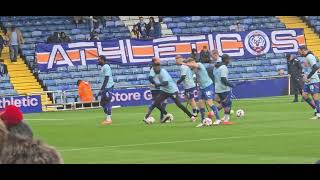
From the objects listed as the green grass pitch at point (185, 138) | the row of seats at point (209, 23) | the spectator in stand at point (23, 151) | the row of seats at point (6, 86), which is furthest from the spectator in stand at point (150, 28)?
the spectator in stand at point (23, 151)

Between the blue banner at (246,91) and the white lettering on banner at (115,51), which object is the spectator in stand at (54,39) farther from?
the blue banner at (246,91)

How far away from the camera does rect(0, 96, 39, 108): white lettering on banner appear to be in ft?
124

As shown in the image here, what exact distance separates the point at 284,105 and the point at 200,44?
11.5 metres

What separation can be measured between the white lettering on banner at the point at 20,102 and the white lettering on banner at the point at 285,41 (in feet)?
50.9

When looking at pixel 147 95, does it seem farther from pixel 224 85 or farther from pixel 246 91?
pixel 224 85

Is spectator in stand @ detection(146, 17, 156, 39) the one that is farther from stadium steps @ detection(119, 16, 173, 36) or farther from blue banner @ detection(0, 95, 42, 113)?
blue banner @ detection(0, 95, 42, 113)

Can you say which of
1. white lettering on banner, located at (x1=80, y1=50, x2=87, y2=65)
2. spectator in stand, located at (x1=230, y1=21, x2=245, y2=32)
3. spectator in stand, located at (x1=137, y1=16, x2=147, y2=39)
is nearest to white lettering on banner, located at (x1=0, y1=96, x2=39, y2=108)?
white lettering on banner, located at (x1=80, y1=50, x2=87, y2=65)

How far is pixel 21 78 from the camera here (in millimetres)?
42906

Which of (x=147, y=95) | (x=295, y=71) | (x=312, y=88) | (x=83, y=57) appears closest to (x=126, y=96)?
(x=147, y=95)

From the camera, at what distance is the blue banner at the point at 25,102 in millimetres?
37938

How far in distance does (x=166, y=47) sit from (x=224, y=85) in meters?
19.7
